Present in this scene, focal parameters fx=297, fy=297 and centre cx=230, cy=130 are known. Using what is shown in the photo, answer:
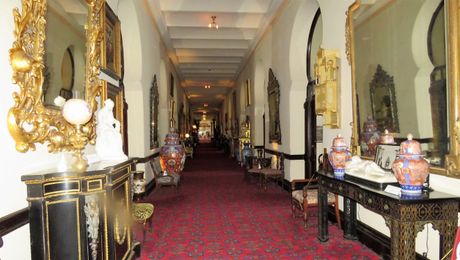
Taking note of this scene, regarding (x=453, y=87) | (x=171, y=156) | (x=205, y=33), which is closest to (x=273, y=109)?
(x=171, y=156)

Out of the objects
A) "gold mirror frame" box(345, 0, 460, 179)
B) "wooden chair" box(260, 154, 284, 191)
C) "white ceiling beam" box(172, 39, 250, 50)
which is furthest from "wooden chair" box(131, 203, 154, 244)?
"white ceiling beam" box(172, 39, 250, 50)

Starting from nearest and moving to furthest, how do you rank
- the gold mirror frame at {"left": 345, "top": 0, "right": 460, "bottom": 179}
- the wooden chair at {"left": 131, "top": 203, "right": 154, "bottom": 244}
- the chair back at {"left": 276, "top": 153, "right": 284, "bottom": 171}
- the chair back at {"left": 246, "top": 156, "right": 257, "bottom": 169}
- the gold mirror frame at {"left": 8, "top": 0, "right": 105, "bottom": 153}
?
the gold mirror frame at {"left": 8, "top": 0, "right": 105, "bottom": 153} < the gold mirror frame at {"left": 345, "top": 0, "right": 460, "bottom": 179} < the wooden chair at {"left": 131, "top": 203, "right": 154, "bottom": 244} < the chair back at {"left": 276, "top": 153, "right": 284, "bottom": 171} < the chair back at {"left": 246, "top": 156, "right": 257, "bottom": 169}

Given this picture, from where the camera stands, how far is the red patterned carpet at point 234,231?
13.0 feet

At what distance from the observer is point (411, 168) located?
2627 millimetres

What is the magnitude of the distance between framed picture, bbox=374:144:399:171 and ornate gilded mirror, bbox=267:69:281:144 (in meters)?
4.87

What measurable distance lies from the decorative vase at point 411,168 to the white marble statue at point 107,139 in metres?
2.94

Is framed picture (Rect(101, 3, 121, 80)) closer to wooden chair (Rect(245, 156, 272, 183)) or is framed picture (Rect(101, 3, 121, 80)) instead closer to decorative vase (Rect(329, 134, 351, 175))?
decorative vase (Rect(329, 134, 351, 175))

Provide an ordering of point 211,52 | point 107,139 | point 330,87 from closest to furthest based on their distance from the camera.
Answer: point 107,139, point 330,87, point 211,52

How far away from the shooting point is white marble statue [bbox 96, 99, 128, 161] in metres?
3.46

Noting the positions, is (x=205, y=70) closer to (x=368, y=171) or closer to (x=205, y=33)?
(x=205, y=33)

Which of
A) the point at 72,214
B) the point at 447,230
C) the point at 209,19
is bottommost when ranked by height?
the point at 447,230

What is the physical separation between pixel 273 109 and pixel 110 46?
5.41 meters

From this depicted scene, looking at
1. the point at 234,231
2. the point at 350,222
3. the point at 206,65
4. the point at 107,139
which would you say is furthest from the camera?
the point at 206,65

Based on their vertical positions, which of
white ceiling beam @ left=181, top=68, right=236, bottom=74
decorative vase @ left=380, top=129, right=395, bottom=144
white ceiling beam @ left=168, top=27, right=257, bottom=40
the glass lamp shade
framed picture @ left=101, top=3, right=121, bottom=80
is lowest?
decorative vase @ left=380, top=129, right=395, bottom=144
